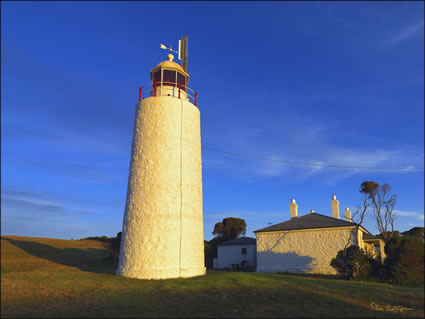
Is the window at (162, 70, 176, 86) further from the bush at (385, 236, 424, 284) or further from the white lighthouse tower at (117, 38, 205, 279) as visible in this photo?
the bush at (385, 236, 424, 284)

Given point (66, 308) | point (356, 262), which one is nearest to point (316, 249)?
point (356, 262)

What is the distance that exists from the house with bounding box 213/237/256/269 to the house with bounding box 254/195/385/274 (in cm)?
309

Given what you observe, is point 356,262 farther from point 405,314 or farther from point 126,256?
point 126,256

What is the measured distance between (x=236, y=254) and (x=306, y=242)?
844 cm

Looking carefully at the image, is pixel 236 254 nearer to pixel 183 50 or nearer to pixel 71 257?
pixel 71 257

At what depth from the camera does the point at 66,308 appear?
33.5ft

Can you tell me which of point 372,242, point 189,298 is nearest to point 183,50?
point 189,298

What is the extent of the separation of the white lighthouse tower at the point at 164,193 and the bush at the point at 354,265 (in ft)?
33.0

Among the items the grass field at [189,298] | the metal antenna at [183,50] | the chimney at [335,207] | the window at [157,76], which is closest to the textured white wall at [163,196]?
the grass field at [189,298]

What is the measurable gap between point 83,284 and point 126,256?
3.33 metres

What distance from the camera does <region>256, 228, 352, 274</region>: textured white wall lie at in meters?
25.7

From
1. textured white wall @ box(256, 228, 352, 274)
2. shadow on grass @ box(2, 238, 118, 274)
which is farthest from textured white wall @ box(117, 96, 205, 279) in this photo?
textured white wall @ box(256, 228, 352, 274)

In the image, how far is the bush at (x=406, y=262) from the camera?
19453mm

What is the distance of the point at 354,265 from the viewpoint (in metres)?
20.6
